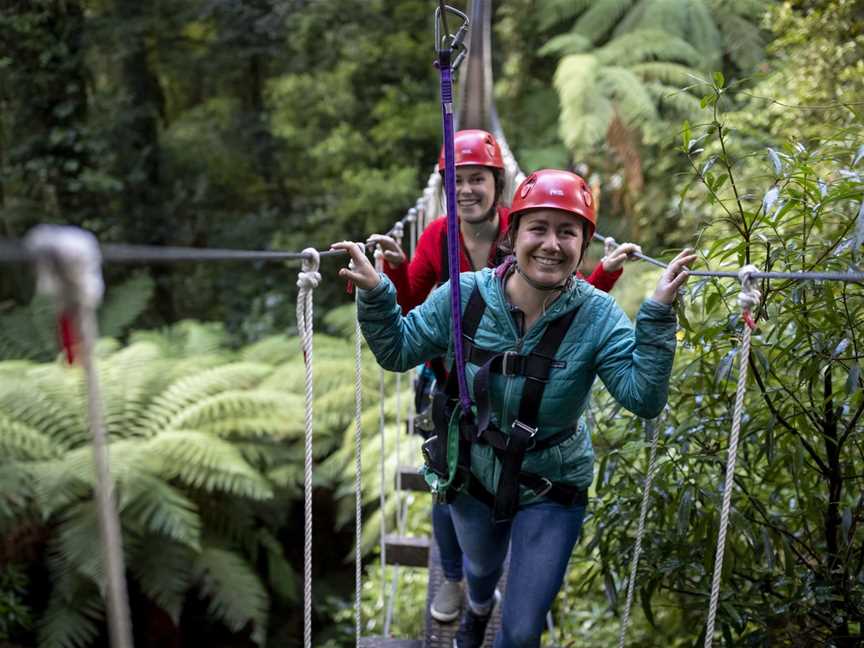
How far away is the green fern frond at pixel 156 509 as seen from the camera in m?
3.69

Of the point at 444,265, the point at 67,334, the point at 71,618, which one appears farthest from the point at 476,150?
the point at 71,618

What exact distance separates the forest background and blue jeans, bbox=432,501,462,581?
0.29 metres

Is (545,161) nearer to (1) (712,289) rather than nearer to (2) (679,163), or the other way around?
(2) (679,163)

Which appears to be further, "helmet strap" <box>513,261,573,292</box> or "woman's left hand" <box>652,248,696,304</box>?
"helmet strap" <box>513,261,573,292</box>

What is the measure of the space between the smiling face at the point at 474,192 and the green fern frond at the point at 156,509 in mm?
2527

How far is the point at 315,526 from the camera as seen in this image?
4.95 m

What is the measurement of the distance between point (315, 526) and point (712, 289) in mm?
3767

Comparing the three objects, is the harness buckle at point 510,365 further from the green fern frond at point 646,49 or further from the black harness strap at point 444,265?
the green fern frond at point 646,49

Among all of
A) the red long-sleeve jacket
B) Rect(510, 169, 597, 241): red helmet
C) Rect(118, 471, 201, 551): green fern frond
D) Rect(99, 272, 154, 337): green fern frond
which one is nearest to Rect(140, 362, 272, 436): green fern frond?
Rect(118, 471, 201, 551): green fern frond

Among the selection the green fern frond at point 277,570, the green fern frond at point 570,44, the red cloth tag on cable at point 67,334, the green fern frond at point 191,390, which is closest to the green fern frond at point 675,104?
the green fern frond at point 570,44

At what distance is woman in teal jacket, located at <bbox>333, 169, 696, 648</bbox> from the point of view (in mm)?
1276

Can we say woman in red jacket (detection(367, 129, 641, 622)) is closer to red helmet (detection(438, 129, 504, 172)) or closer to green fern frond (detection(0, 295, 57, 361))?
red helmet (detection(438, 129, 504, 172))

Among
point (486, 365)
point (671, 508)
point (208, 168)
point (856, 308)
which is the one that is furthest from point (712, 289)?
point (208, 168)

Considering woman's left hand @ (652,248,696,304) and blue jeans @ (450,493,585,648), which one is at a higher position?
woman's left hand @ (652,248,696,304)
